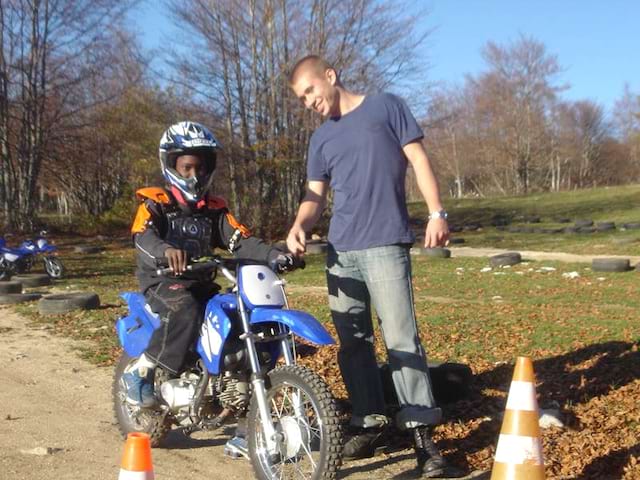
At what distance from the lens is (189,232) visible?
4.68 m

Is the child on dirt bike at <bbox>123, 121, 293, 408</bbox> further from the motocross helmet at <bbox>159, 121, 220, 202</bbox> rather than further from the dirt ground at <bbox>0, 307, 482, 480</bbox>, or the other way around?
the dirt ground at <bbox>0, 307, 482, 480</bbox>

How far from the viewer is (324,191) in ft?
Result: 15.7

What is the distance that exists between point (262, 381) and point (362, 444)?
92 centimetres

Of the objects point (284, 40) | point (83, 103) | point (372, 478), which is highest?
point (284, 40)

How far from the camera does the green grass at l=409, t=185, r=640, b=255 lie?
21172mm

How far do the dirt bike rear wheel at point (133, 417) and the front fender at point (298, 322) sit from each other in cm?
109

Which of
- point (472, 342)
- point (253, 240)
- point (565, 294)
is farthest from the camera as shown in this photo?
point (565, 294)

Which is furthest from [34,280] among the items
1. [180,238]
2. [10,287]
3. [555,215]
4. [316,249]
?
[555,215]

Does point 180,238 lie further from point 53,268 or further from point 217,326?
point 53,268

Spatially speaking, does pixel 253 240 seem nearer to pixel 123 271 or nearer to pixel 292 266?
pixel 292 266

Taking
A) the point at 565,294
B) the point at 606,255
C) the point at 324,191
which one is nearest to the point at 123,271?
the point at 565,294

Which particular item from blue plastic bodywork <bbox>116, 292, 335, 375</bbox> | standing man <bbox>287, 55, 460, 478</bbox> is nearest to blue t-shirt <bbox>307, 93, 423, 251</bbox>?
standing man <bbox>287, 55, 460, 478</bbox>

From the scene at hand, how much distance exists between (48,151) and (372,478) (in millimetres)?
28898

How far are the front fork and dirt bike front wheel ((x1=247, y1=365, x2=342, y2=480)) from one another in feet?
0.07
